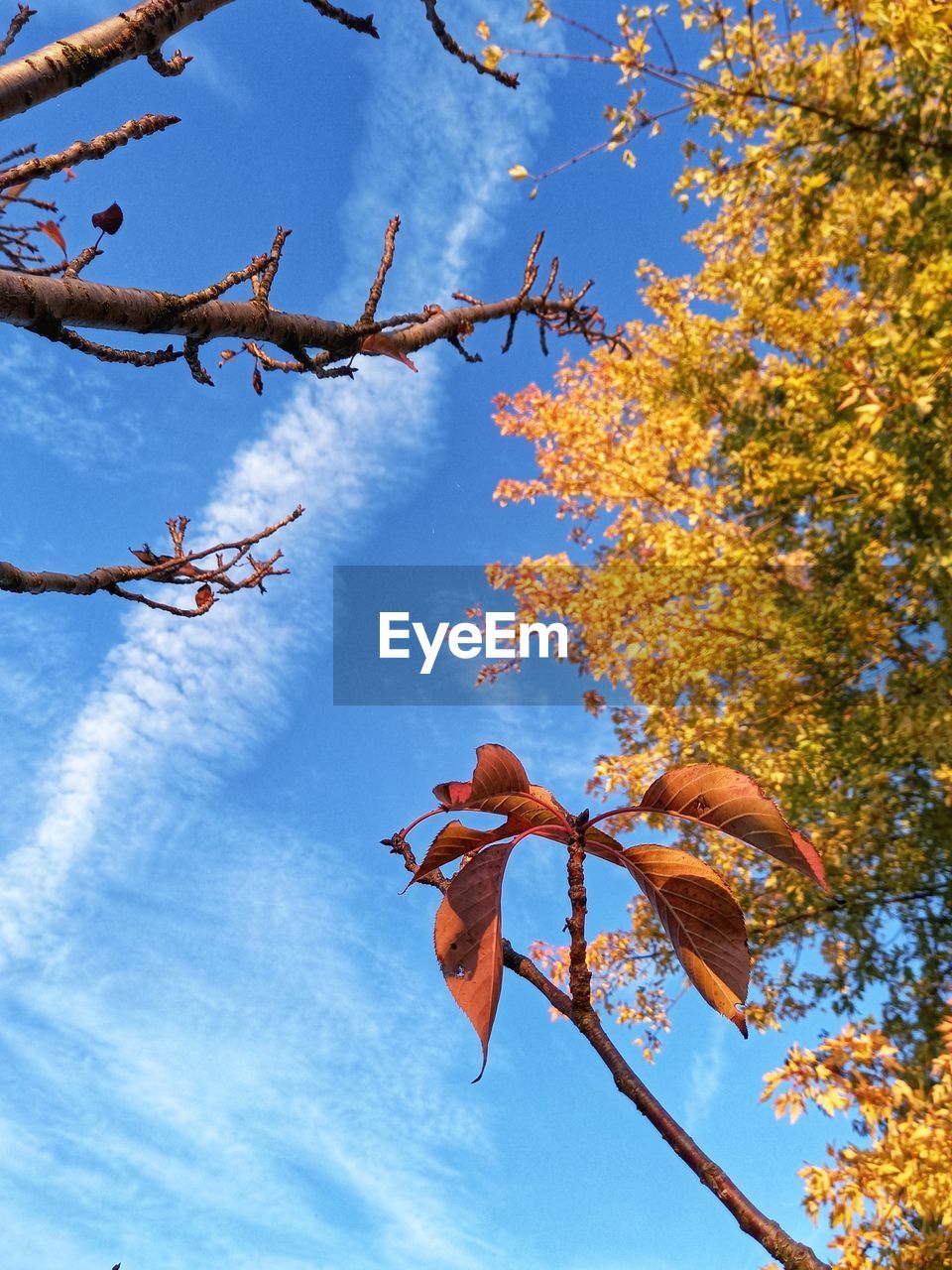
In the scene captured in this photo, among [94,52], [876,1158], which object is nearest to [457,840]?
[94,52]

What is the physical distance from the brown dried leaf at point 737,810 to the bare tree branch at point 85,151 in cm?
189

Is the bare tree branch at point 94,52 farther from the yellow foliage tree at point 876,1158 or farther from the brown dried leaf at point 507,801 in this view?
the yellow foliage tree at point 876,1158

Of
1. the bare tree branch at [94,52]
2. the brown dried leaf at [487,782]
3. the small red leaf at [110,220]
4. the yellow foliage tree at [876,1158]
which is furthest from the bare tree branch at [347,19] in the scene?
the yellow foliage tree at [876,1158]

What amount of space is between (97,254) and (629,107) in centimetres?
476

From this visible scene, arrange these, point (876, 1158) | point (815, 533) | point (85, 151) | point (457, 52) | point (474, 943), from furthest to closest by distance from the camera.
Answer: point (815, 533), point (876, 1158), point (457, 52), point (85, 151), point (474, 943)

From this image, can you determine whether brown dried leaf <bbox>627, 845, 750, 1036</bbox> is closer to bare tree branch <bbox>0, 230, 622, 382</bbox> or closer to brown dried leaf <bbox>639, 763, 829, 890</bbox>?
brown dried leaf <bbox>639, 763, 829, 890</bbox>

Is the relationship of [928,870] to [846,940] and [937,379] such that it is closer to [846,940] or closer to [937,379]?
[846,940]

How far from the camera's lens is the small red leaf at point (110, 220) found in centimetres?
203

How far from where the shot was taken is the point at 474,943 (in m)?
0.64

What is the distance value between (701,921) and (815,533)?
7094 mm

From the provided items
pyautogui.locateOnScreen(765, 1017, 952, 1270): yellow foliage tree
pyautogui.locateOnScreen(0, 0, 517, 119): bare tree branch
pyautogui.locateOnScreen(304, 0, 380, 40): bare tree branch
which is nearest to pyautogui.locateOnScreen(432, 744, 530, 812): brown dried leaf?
pyautogui.locateOnScreen(0, 0, 517, 119): bare tree branch

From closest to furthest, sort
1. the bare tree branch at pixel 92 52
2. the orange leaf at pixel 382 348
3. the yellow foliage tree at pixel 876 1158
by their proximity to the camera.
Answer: the bare tree branch at pixel 92 52 → the orange leaf at pixel 382 348 → the yellow foliage tree at pixel 876 1158

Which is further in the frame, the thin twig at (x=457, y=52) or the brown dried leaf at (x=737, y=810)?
the thin twig at (x=457, y=52)

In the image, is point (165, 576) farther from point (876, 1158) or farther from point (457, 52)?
point (876, 1158)
